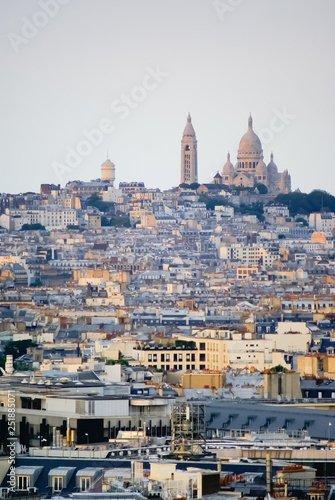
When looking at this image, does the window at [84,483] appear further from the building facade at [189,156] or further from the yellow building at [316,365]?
the building facade at [189,156]

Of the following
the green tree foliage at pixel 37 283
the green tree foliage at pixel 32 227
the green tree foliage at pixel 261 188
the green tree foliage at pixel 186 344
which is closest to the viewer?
the green tree foliage at pixel 186 344

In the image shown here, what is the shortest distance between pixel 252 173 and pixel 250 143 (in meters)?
2.57

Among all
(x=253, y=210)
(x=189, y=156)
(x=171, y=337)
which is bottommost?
(x=171, y=337)

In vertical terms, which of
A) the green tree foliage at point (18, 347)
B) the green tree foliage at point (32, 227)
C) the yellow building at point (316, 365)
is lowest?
the yellow building at point (316, 365)

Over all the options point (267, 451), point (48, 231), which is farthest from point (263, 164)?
point (267, 451)

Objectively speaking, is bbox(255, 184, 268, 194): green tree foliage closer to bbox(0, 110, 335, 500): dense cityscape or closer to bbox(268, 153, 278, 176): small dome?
bbox(0, 110, 335, 500): dense cityscape

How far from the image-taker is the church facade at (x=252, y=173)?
545 feet

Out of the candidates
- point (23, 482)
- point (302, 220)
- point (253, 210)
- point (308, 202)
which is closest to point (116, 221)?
point (253, 210)

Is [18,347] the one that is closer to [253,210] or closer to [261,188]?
[253,210]

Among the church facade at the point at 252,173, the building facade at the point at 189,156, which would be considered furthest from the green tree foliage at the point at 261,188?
the building facade at the point at 189,156

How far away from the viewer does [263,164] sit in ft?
551

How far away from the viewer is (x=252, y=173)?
168 metres

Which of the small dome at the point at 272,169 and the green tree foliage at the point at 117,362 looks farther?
the small dome at the point at 272,169

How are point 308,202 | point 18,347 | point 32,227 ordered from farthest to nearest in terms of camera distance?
point 308,202, point 32,227, point 18,347
